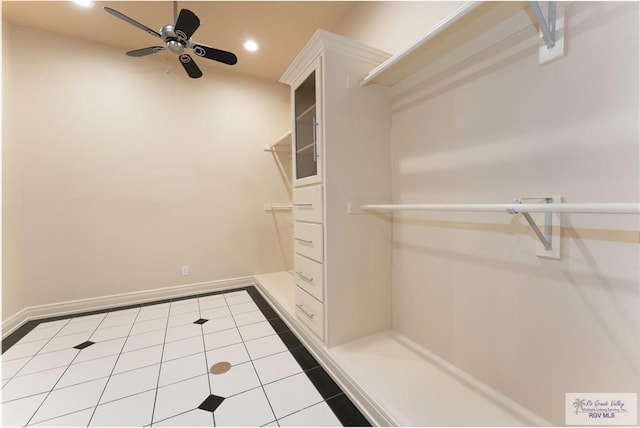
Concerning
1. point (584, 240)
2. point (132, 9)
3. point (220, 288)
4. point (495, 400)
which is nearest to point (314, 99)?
point (584, 240)

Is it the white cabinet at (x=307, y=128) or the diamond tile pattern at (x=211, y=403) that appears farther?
the white cabinet at (x=307, y=128)

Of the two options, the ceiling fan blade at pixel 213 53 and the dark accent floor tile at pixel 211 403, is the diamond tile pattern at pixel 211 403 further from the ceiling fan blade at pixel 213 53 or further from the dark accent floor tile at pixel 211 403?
the ceiling fan blade at pixel 213 53

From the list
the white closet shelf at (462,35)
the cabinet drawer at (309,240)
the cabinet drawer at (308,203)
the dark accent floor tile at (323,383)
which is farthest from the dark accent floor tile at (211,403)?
the white closet shelf at (462,35)

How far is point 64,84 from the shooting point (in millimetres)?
2518

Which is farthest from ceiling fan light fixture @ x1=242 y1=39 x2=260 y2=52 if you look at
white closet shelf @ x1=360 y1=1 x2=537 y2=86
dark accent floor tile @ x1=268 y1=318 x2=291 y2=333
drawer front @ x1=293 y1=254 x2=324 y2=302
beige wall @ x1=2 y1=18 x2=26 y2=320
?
dark accent floor tile @ x1=268 y1=318 x2=291 y2=333

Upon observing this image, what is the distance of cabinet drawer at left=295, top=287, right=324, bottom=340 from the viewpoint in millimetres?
1734

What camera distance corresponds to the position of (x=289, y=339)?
2039 millimetres

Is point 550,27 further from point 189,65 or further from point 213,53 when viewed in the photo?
point 189,65

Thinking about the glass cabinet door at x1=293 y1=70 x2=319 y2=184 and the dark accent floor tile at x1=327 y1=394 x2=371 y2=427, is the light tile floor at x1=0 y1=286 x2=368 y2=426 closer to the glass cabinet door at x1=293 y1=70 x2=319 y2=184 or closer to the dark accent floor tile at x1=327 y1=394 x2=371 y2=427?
the dark accent floor tile at x1=327 y1=394 x2=371 y2=427

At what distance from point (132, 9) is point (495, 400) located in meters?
3.77

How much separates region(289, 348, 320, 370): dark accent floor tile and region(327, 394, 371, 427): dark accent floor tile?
32 cm

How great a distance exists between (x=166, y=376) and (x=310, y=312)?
0.98 m

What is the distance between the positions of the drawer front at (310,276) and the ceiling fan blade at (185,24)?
70.0 inches

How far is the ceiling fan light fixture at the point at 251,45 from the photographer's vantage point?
267cm
